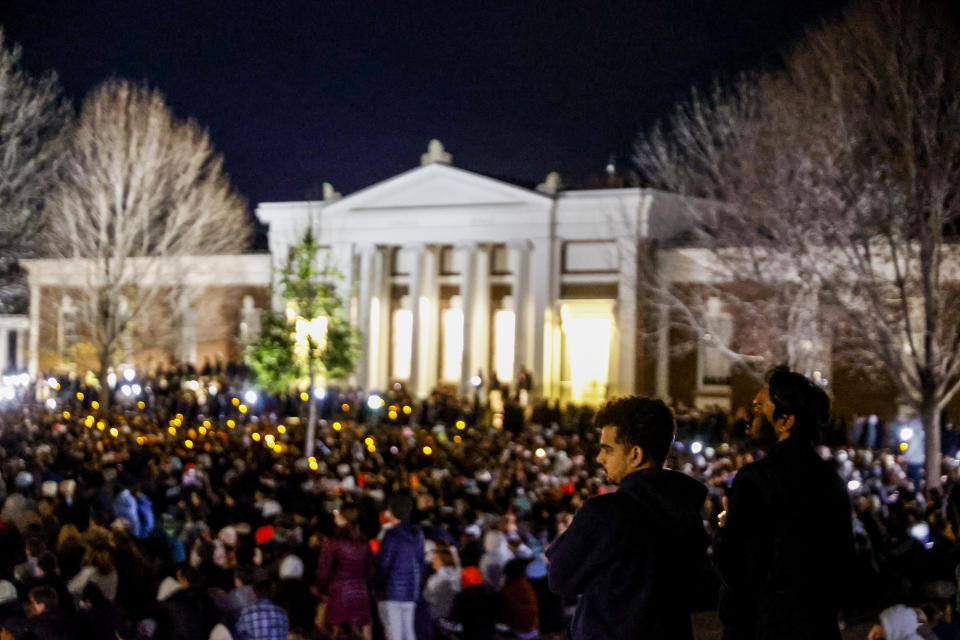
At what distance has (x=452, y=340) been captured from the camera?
144 ft

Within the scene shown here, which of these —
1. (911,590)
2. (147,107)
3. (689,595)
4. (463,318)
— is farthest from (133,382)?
(689,595)

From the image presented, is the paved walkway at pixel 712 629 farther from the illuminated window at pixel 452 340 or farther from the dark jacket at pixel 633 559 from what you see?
the illuminated window at pixel 452 340

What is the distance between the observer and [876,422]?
28.6 metres

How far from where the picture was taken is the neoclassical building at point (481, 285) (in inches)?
1540

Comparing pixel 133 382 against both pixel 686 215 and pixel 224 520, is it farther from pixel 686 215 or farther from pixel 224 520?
pixel 224 520

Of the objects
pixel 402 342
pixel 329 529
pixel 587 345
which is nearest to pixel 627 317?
pixel 587 345

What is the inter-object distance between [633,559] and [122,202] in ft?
117

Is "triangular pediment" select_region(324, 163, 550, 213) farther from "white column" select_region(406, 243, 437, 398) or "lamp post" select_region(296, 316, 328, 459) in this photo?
"lamp post" select_region(296, 316, 328, 459)

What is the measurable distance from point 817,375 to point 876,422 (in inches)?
66.4

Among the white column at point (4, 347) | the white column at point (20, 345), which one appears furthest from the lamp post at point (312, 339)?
the white column at point (4, 347)

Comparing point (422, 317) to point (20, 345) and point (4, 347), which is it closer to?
point (20, 345)

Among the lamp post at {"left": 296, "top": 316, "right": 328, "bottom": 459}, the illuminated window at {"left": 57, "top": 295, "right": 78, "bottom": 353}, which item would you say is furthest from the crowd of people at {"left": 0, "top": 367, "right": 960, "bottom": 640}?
the illuminated window at {"left": 57, "top": 295, "right": 78, "bottom": 353}

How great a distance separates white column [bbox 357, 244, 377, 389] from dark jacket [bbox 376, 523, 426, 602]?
34.2m

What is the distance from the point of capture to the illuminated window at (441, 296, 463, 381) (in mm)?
43656
